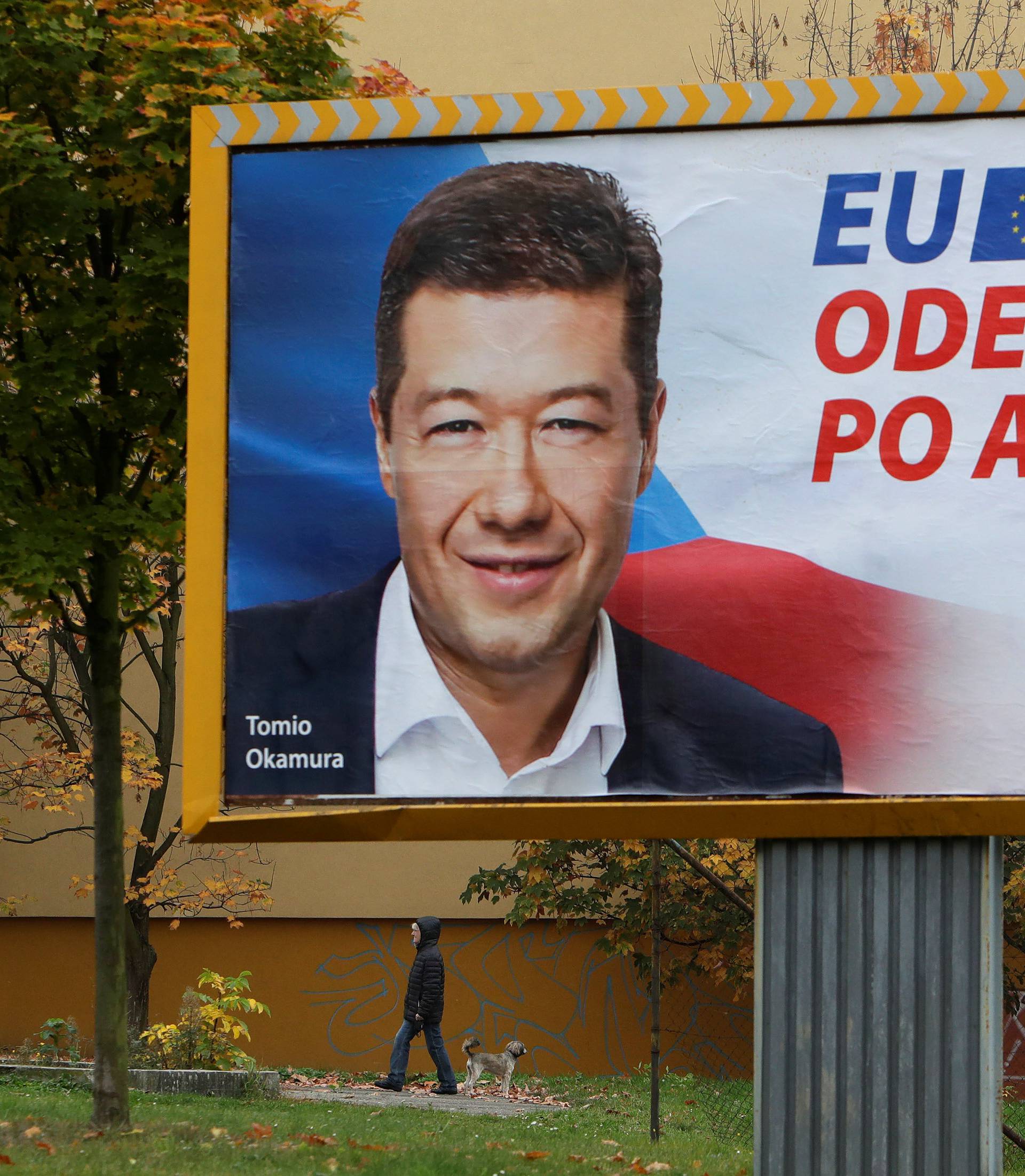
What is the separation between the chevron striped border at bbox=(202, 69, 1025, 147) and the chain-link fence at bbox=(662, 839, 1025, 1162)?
785cm

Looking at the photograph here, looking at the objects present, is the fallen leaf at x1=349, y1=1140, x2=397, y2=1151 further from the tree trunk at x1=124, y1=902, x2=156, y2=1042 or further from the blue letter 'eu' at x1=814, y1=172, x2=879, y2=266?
the tree trunk at x1=124, y1=902, x2=156, y2=1042

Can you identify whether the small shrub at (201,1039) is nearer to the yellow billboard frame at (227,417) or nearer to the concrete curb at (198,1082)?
the concrete curb at (198,1082)

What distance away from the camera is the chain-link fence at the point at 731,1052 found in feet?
43.4

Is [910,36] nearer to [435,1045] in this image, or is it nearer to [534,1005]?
[435,1045]

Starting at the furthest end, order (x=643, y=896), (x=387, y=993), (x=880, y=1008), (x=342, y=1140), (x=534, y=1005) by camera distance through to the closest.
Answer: (x=387, y=993) → (x=534, y=1005) → (x=643, y=896) → (x=342, y=1140) → (x=880, y=1008)

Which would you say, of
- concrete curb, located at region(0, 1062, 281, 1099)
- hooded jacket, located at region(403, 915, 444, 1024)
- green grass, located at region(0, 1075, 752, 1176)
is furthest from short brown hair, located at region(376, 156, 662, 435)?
hooded jacket, located at region(403, 915, 444, 1024)

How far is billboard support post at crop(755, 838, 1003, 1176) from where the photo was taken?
6461 millimetres

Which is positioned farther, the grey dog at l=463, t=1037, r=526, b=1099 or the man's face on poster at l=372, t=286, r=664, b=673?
the grey dog at l=463, t=1037, r=526, b=1099

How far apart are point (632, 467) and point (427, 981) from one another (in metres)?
8.98

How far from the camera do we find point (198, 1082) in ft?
A: 42.1

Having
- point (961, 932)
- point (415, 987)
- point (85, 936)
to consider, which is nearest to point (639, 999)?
point (415, 987)

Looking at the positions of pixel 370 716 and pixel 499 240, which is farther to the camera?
pixel 499 240

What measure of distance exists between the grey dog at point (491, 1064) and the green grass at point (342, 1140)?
1166mm

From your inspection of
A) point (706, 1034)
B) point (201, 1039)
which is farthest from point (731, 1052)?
point (201, 1039)
